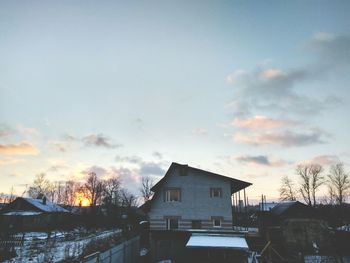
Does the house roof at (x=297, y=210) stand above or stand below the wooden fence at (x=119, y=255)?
above

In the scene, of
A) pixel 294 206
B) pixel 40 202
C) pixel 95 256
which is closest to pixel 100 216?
pixel 40 202

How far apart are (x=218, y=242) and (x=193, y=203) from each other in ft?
37.0

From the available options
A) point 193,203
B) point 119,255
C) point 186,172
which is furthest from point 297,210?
point 119,255

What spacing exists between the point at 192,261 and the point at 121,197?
9449 centimetres

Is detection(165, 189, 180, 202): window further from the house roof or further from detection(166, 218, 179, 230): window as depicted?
the house roof

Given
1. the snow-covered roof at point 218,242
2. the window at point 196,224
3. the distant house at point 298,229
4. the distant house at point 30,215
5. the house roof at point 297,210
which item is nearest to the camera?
the snow-covered roof at point 218,242

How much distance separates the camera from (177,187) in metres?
32.2

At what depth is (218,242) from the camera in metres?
20.3

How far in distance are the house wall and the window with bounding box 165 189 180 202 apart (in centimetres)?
35

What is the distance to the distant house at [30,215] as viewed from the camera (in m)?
49.6

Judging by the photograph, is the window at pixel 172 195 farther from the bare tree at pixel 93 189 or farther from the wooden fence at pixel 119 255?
the bare tree at pixel 93 189

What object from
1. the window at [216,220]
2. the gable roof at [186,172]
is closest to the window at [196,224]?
the window at [216,220]

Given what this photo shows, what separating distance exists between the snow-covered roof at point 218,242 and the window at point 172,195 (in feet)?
29.9

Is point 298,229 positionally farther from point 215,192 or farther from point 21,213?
point 21,213
